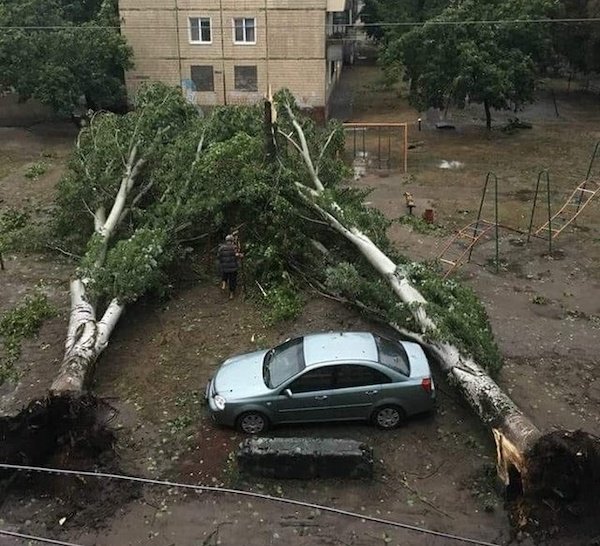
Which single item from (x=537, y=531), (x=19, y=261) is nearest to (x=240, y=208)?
(x=19, y=261)

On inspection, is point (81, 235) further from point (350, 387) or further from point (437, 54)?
point (437, 54)

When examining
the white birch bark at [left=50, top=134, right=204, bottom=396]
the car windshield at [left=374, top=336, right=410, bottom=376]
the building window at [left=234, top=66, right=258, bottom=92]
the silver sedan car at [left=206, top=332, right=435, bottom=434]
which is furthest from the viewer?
the building window at [left=234, top=66, right=258, bottom=92]

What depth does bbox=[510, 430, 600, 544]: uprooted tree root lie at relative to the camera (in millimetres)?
7609

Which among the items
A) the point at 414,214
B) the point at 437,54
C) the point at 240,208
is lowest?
the point at 414,214

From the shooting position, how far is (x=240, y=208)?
14.8 m

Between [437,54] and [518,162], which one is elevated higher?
[437,54]

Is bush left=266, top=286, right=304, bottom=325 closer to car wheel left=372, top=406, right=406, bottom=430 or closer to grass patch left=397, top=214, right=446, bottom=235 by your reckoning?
car wheel left=372, top=406, right=406, bottom=430

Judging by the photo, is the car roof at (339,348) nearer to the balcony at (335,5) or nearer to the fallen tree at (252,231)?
the fallen tree at (252,231)

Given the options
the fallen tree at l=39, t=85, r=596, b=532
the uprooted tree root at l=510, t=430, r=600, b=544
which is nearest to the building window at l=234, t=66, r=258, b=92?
the fallen tree at l=39, t=85, r=596, b=532

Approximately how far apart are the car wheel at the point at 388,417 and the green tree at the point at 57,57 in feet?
69.5

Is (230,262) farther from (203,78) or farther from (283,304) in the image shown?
(203,78)

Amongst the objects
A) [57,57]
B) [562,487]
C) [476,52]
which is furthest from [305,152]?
[57,57]

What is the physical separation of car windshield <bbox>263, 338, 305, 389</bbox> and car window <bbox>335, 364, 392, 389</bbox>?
21.0 inches

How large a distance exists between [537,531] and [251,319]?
642cm
